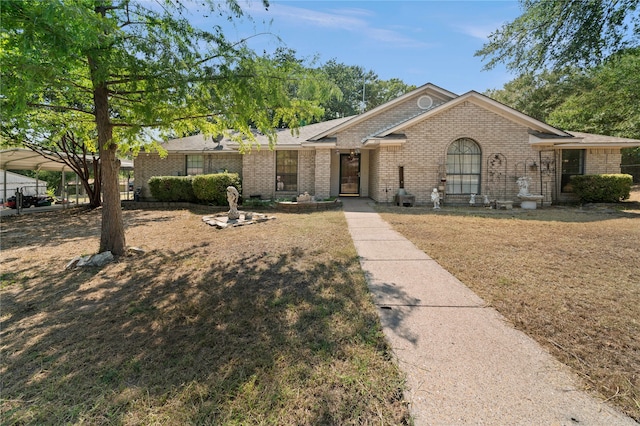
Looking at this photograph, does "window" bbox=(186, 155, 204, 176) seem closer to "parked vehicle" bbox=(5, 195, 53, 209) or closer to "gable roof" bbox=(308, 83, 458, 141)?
"gable roof" bbox=(308, 83, 458, 141)

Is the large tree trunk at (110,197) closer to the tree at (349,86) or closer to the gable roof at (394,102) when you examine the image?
the gable roof at (394,102)

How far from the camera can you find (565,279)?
4.09 m

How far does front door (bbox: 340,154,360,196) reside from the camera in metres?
16.4

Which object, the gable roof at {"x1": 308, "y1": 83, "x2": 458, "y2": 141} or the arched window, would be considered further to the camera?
the gable roof at {"x1": 308, "y1": 83, "x2": 458, "y2": 141}

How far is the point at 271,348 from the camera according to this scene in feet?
8.41

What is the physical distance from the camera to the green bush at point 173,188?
13820 millimetres

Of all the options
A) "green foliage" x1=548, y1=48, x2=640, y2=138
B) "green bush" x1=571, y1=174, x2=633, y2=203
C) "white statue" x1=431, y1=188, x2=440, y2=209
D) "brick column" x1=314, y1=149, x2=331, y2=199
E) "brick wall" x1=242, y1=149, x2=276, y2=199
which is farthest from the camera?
"brick wall" x1=242, y1=149, x2=276, y2=199

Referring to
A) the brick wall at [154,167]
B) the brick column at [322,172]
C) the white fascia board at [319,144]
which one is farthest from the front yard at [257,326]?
the brick wall at [154,167]

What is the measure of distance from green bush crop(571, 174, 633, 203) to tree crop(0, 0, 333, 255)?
1346cm

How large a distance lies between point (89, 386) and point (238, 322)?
49.6 inches

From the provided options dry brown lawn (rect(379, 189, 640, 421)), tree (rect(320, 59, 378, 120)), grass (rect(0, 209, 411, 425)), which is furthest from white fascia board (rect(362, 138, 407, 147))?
tree (rect(320, 59, 378, 120))

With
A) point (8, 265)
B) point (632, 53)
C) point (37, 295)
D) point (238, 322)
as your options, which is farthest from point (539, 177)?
point (8, 265)

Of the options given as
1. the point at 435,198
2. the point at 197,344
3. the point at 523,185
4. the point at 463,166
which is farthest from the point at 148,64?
the point at 523,185

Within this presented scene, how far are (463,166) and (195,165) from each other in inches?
536
